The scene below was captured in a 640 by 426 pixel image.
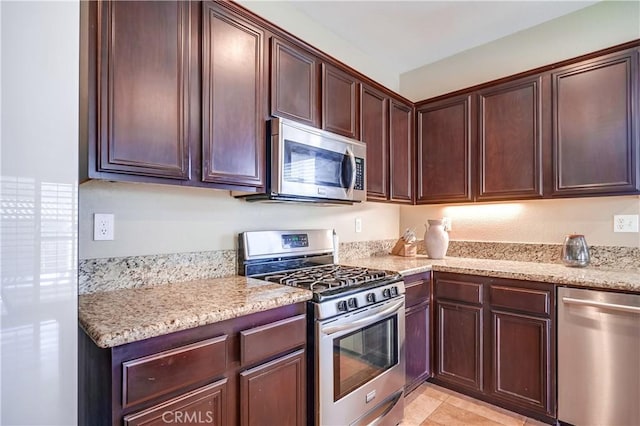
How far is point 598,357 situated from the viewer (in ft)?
5.78

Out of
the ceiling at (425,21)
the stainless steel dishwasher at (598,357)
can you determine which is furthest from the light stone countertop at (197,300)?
the ceiling at (425,21)

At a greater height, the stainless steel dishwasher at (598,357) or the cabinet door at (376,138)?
the cabinet door at (376,138)

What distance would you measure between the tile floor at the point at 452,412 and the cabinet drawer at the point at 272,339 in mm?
1129

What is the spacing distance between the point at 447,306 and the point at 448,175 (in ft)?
3.55

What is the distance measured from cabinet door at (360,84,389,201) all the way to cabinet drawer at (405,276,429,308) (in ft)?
2.27

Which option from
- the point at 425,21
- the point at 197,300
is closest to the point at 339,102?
the point at 425,21

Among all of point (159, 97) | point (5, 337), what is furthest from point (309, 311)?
point (159, 97)

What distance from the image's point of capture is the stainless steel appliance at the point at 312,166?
1.72 metres

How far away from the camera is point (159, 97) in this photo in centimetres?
133

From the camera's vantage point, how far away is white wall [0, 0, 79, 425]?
860 mm

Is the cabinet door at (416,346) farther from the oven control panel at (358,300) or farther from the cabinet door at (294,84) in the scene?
the cabinet door at (294,84)

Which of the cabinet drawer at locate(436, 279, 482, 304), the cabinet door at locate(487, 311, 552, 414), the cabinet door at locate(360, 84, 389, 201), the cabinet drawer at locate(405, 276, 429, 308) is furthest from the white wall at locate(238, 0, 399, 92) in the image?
the cabinet door at locate(487, 311, 552, 414)

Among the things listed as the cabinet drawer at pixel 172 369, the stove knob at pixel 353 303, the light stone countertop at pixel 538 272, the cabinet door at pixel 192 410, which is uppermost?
the light stone countertop at pixel 538 272

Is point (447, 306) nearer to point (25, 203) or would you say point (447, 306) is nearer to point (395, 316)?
point (395, 316)
